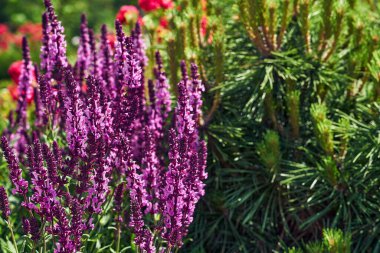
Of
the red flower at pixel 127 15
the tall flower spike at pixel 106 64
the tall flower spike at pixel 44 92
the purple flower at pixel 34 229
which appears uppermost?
the red flower at pixel 127 15

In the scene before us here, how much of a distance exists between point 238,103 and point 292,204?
68 cm

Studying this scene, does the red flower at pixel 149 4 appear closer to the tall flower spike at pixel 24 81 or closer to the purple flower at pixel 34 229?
the tall flower spike at pixel 24 81

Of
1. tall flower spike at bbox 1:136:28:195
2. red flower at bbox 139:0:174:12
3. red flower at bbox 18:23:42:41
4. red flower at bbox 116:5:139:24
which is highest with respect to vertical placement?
red flower at bbox 18:23:42:41

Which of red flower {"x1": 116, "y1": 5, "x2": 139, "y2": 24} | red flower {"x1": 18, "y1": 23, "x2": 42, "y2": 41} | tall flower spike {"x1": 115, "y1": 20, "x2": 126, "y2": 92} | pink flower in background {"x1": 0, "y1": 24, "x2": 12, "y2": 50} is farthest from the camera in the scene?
pink flower in background {"x1": 0, "y1": 24, "x2": 12, "y2": 50}

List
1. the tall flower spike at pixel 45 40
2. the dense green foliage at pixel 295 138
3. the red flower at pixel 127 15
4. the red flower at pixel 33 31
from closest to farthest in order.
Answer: the tall flower spike at pixel 45 40 < the dense green foliage at pixel 295 138 < the red flower at pixel 127 15 < the red flower at pixel 33 31

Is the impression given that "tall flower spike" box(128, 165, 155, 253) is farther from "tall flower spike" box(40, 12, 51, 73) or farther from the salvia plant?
"tall flower spike" box(40, 12, 51, 73)

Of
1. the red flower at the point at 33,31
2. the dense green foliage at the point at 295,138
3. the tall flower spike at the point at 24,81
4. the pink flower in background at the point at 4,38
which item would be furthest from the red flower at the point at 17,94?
the pink flower in background at the point at 4,38

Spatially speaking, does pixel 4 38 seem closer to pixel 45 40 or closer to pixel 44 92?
pixel 45 40

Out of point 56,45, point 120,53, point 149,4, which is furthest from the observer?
point 149,4

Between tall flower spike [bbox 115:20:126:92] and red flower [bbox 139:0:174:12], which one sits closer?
tall flower spike [bbox 115:20:126:92]

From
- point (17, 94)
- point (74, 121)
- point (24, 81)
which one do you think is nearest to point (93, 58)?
point (24, 81)

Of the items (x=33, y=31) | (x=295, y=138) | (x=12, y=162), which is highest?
(x=33, y=31)

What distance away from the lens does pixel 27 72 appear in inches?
139

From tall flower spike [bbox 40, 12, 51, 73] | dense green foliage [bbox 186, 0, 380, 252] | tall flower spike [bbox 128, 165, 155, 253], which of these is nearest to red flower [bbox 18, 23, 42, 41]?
dense green foliage [bbox 186, 0, 380, 252]
